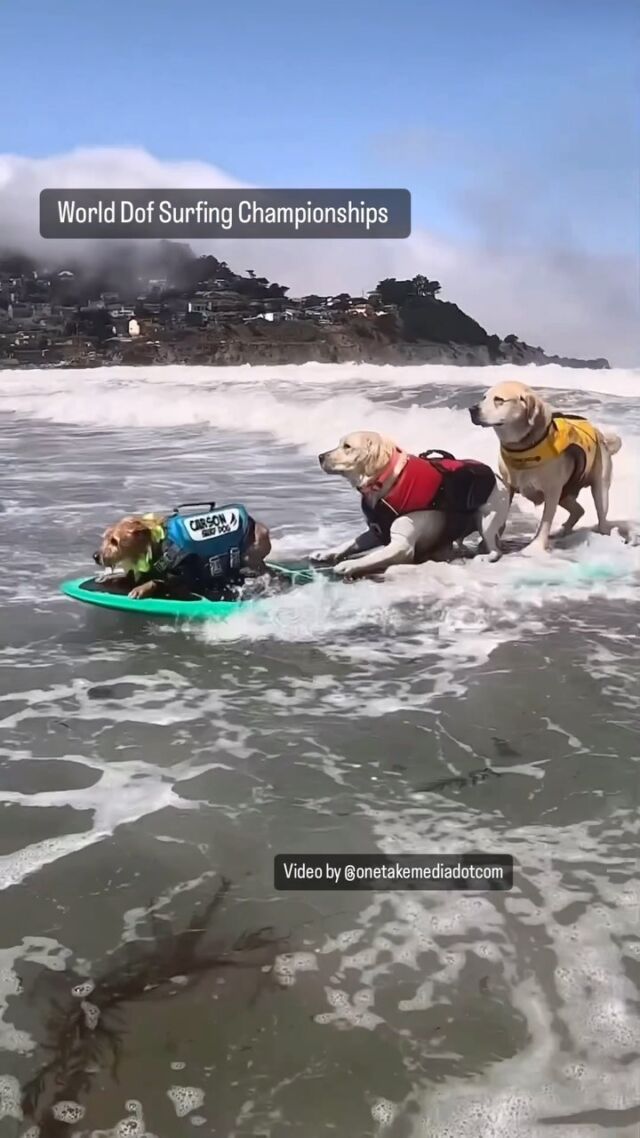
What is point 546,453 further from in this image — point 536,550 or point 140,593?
point 140,593

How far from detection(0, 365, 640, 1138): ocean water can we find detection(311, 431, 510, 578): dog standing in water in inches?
2.5

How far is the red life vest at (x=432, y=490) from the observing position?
6.78 ft

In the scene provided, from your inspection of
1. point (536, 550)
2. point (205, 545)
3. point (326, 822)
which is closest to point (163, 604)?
point (205, 545)

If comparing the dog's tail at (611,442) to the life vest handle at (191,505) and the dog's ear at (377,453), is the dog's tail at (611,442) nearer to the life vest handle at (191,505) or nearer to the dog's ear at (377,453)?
the dog's ear at (377,453)

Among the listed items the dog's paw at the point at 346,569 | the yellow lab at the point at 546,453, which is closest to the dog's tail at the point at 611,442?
the yellow lab at the point at 546,453

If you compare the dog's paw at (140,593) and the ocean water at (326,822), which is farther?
the dog's paw at (140,593)

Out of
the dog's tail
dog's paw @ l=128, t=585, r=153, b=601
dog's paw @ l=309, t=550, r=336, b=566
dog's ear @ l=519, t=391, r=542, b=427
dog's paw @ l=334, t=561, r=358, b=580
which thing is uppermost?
dog's ear @ l=519, t=391, r=542, b=427

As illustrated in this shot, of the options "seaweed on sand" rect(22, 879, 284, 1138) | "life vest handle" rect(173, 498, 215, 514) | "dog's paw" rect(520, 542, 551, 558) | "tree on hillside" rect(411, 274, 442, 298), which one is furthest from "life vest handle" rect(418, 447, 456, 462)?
"seaweed on sand" rect(22, 879, 284, 1138)

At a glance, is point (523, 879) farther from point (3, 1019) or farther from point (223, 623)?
point (223, 623)

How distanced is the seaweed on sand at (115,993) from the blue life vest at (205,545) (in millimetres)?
881

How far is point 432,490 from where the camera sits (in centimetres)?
210

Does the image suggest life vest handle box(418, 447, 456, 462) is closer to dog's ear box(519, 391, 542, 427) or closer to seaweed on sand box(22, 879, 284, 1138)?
dog's ear box(519, 391, 542, 427)

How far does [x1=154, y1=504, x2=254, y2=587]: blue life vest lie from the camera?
6.21 ft

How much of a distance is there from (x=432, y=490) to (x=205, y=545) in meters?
0.57
